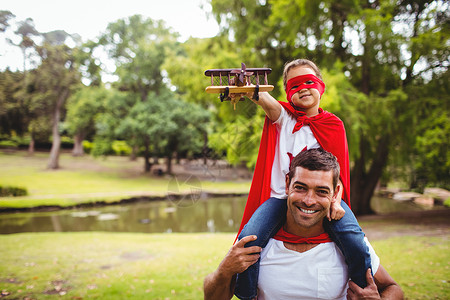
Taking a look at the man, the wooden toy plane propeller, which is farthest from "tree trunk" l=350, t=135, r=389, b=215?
the wooden toy plane propeller

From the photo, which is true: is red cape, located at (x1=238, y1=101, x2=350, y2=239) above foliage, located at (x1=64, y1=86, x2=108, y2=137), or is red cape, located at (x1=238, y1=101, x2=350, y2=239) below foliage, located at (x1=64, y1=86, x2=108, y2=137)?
below

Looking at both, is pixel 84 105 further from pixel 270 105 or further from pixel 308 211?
pixel 308 211

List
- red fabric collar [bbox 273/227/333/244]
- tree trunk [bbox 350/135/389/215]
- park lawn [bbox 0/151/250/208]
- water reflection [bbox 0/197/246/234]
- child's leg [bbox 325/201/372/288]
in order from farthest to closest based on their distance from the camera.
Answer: park lawn [bbox 0/151/250/208] < water reflection [bbox 0/197/246/234] < tree trunk [bbox 350/135/389/215] < red fabric collar [bbox 273/227/333/244] < child's leg [bbox 325/201/372/288]

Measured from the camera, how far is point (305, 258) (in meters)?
2.09

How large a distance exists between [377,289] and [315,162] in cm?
91

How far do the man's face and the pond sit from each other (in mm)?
11813

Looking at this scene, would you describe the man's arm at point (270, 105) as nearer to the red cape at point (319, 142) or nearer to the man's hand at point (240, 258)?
the red cape at point (319, 142)

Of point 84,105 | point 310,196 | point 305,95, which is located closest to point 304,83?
point 305,95

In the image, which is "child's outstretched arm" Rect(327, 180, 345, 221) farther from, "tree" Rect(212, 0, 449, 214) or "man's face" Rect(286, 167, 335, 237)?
"tree" Rect(212, 0, 449, 214)

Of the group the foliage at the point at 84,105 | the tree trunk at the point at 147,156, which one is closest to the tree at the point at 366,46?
the tree trunk at the point at 147,156

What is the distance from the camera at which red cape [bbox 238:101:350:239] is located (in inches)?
89.4

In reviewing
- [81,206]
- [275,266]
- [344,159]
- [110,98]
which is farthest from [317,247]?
[110,98]

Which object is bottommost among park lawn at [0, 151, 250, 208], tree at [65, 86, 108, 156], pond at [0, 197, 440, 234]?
pond at [0, 197, 440, 234]

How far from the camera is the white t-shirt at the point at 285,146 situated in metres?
2.29
